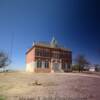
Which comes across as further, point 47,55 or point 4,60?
point 4,60

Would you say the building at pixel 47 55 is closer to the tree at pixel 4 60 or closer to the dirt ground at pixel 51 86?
the dirt ground at pixel 51 86

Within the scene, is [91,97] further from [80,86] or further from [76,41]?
[76,41]

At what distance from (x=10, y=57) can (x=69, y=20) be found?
2079 millimetres

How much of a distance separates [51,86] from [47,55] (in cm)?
96

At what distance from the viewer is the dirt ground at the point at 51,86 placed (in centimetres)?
404

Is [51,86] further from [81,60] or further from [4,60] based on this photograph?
[4,60]

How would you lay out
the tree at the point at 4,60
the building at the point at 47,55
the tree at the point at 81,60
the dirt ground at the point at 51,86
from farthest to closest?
the tree at the point at 4,60 → the building at the point at 47,55 → the tree at the point at 81,60 → the dirt ground at the point at 51,86

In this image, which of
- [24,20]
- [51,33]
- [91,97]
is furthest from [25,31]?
[91,97]

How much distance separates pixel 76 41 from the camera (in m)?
4.46

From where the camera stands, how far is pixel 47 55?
4914 mm

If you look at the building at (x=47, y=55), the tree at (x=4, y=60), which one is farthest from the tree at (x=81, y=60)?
the tree at (x=4, y=60)

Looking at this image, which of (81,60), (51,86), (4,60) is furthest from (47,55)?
(4,60)

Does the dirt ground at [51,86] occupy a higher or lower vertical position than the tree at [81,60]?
lower

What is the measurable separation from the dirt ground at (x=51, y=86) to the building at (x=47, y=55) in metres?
0.31
